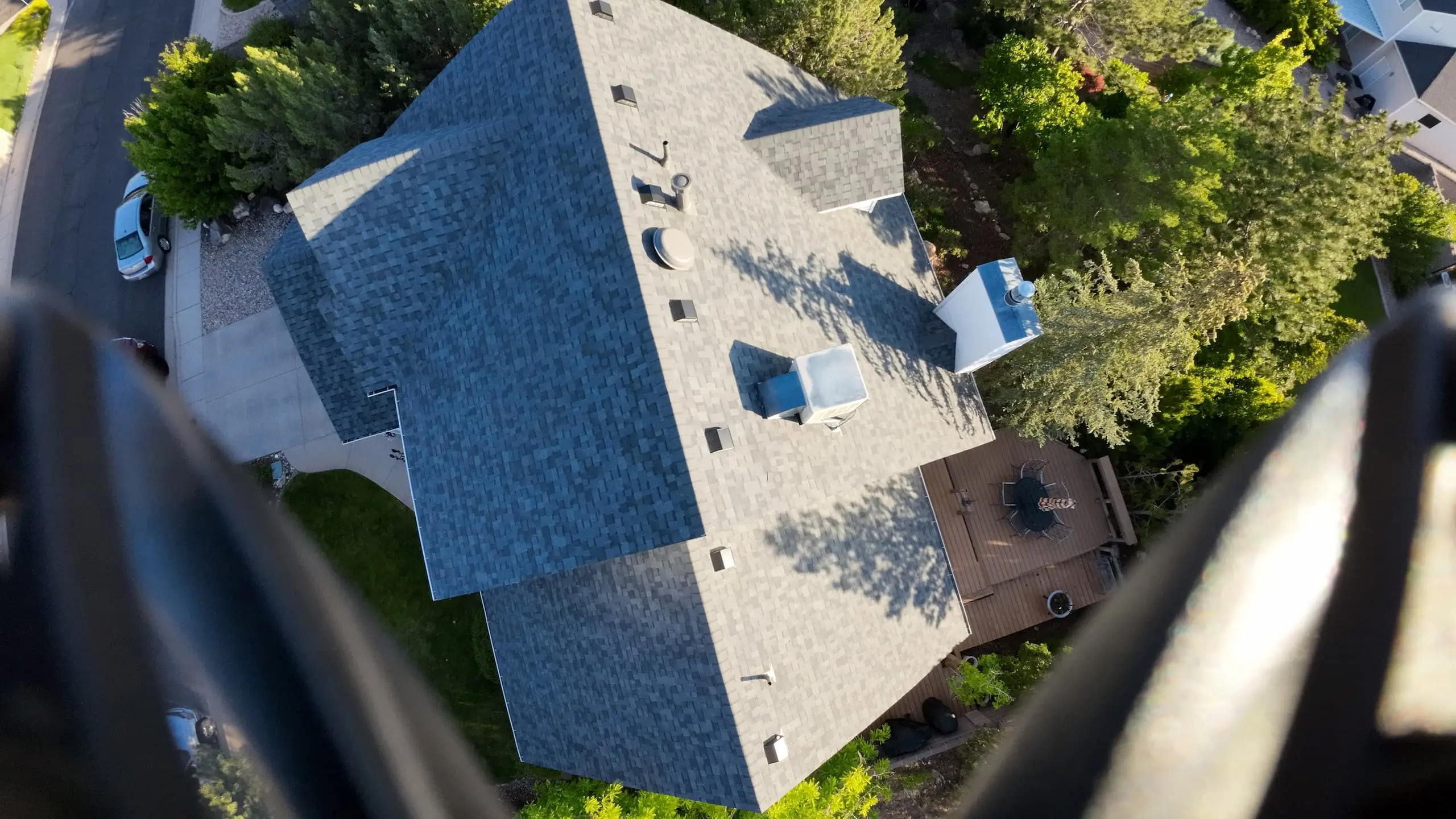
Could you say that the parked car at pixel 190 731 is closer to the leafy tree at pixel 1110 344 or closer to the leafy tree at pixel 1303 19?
the leafy tree at pixel 1110 344

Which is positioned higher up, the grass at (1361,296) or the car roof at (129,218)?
the car roof at (129,218)

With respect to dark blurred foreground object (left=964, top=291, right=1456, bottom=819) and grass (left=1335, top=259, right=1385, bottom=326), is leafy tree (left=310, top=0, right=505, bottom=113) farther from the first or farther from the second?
grass (left=1335, top=259, right=1385, bottom=326)

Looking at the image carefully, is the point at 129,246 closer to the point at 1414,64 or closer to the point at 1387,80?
the point at 1387,80

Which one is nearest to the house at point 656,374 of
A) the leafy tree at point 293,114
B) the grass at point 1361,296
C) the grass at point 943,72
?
the leafy tree at point 293,114

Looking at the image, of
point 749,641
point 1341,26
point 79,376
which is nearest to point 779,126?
point 749,641

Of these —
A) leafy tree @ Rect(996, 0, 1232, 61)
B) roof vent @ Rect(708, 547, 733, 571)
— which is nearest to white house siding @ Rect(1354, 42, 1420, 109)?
leafy tree @ Rect(996, 0, 1232, 61)

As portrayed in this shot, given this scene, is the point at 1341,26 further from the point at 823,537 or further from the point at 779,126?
the point at 823,537

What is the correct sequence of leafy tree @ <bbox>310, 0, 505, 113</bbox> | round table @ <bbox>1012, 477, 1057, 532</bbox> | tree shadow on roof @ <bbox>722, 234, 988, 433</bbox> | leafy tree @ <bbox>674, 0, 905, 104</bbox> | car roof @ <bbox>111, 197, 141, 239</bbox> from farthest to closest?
car roof @ <bbox>111, 197, 141, 239</bbox>
leafy tree @ <bbox>310, 0, 505, 113</bbox>
round table @ <bbox>1012, 477, 1057, 532</bbox>
leafy tree @ <bbox>674, 0, 905, 104</bbox>
tree shadow on roof @ <bbox>722, 234, 988, 433</bbox>
